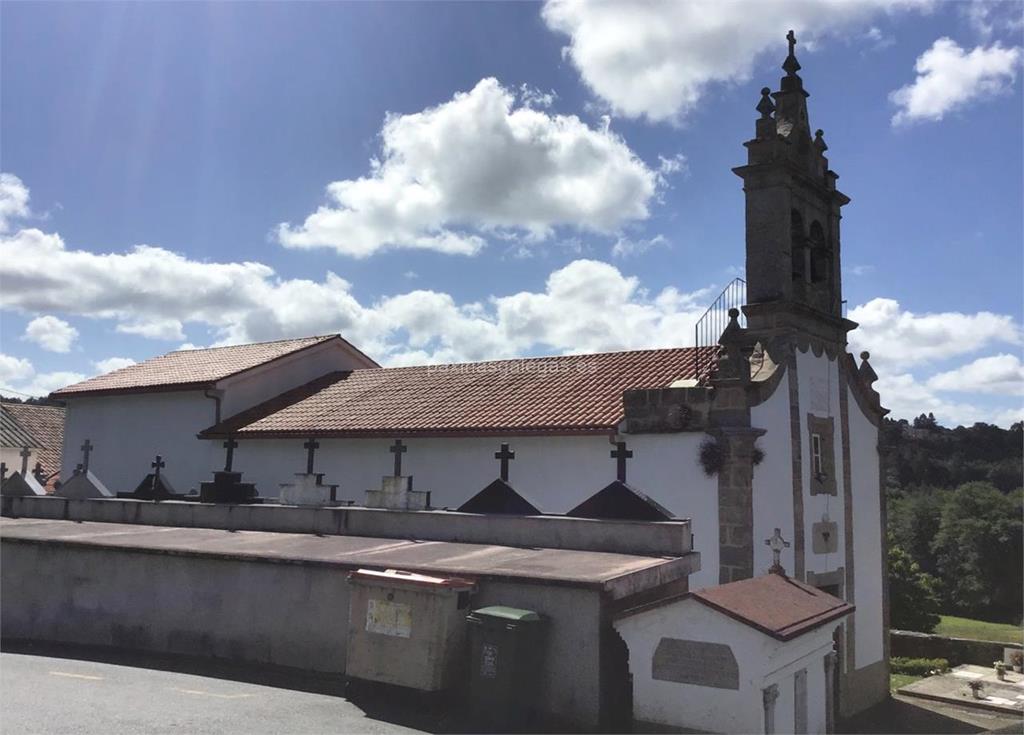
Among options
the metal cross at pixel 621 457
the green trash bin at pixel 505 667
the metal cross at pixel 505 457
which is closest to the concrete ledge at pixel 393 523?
the green trash bin at pixel 505 667

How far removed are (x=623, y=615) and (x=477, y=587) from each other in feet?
5.48

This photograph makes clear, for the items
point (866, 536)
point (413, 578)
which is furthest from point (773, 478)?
point (413, 578)

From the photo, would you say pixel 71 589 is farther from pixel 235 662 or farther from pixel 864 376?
pixel 864 376

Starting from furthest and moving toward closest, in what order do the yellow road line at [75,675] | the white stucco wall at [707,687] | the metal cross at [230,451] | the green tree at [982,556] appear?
the green tree at [982,556] < the metal cross at [230,451] < the yellow road line at [75,675] < the white stucco wall at [707,687]

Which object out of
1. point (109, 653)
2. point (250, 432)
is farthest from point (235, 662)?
point (250, 432)

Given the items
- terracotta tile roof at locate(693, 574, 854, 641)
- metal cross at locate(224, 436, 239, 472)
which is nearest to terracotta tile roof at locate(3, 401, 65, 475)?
metal cross at locate(224, 436, 239, 472)

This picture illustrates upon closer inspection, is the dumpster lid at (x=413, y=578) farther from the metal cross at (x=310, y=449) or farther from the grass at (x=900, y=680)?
the grass at (x=900, y=680)

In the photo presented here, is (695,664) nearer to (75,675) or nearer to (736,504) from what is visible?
(75,675)

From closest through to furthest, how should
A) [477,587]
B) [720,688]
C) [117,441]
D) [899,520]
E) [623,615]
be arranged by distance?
[720,688]
[623,615]
[477,587]
[117,441]
[899,520]

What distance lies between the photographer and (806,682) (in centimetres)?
805

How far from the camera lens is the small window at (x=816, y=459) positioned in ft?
55.9

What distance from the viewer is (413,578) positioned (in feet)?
27.9

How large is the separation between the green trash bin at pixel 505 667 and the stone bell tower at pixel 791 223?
1030 cm

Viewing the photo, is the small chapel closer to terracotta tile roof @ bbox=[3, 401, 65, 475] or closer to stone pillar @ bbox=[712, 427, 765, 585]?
stone pillar @ bbox=[712, 427, 765, 585]
